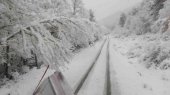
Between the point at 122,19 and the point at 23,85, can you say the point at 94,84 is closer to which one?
the point at 23,85

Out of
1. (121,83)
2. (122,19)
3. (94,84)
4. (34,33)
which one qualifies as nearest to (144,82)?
(121,83)

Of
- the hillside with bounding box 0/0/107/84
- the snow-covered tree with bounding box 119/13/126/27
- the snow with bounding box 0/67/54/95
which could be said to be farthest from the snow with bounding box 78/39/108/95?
the snow-covered tree with bounding box 119/13/126/27

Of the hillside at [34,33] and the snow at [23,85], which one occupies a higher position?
the hillside at [34,33]

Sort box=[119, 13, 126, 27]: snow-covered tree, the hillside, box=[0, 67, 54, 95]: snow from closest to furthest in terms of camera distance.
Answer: the hillside
box=[0, 67, 54, 95]: snow
box=[119, 13, 126, 27]: snow-covered tree

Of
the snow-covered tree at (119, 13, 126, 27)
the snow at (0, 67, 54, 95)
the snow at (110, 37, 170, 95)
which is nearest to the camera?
the snow at (0, 67, 54, 95)

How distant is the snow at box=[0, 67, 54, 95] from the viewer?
8519 millimetres

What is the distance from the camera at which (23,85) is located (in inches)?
370

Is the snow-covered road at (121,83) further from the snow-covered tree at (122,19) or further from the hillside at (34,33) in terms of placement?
the snow-covered tree at (122,19)

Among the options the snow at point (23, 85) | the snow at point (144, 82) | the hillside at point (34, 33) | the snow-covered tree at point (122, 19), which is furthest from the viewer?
the snow-covered tree at point (122, 19)

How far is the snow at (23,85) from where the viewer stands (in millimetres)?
8519

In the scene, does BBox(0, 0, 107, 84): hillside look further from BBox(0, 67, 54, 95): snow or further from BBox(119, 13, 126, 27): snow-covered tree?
BBox(119, 13, 126, 27): snow-covered tree

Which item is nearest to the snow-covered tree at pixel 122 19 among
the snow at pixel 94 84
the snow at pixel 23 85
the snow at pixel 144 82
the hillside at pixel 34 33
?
the snow at pixel 144 82

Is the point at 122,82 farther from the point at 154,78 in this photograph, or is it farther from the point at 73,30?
the point at 73,30

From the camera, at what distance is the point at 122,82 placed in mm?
10258
